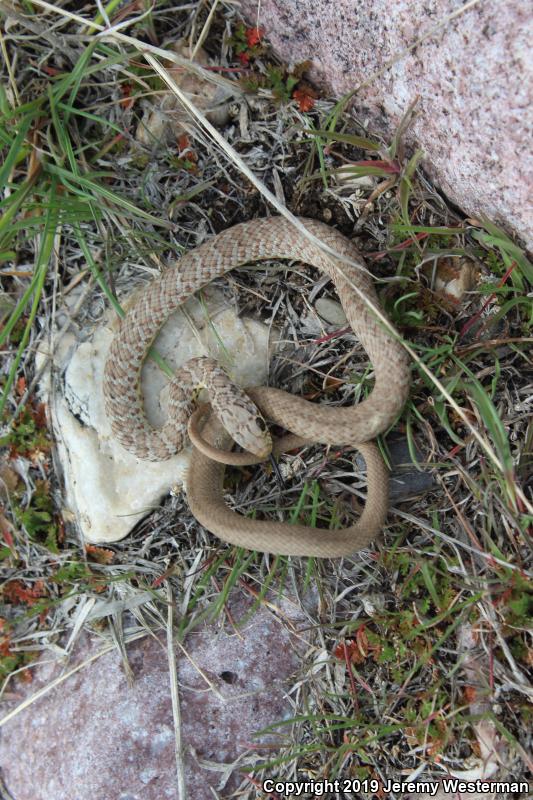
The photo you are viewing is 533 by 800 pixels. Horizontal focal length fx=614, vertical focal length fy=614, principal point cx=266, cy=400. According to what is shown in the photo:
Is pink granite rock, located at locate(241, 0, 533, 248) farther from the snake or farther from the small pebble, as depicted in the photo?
the small pebble

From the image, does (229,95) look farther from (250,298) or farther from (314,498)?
(314,498)

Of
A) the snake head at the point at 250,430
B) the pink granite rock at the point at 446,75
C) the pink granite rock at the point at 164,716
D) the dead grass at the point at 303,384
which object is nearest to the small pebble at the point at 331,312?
the dead grass at the point at 303,384

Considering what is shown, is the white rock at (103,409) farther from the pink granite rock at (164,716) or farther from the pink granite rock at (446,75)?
the pink granite rock at (446,75)

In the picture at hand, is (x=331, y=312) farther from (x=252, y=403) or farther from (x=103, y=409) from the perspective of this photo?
(x=103, y=409)

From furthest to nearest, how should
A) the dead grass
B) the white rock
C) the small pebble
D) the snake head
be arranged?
the white rock
the small pebble
the snake head
the dead grass

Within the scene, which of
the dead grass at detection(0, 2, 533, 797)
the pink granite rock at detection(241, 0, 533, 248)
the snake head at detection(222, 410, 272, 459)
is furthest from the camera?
the snake head at detection(222, 410, 272, 459)

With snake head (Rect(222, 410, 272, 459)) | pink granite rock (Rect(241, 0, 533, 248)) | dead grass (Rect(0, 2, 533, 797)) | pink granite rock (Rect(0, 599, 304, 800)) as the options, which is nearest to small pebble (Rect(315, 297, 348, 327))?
dead grass (Rect(0, 2, 533, 797))
